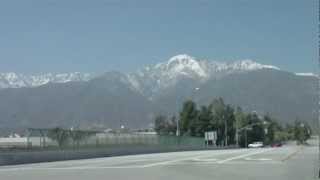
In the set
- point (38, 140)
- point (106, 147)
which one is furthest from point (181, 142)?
point (38, 140)

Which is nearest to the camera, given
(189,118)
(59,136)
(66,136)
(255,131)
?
(59,136)

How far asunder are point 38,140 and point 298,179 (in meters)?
32.7

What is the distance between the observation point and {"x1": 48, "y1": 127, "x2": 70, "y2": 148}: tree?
193 feet

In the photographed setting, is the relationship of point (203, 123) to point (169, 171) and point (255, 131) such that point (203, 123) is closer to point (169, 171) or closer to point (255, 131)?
point (255, 131)

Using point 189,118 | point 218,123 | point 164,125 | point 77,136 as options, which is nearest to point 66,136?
point 77,136

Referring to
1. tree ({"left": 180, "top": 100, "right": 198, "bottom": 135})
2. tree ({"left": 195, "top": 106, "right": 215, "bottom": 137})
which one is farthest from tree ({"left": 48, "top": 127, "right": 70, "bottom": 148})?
tree ({"left": 195, "top": 106, "right": 215, "bottom": 137})

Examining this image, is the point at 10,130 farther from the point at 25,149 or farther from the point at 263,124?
the point at 263,124

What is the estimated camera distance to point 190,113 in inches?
6088

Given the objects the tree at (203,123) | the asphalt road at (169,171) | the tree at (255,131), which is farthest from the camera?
the tree at (255,131)

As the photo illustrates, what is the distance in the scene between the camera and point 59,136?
195 feet

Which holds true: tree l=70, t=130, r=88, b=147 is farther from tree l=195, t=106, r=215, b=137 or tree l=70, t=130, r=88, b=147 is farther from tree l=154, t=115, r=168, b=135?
tree l=154, t=115, r=168, b=135

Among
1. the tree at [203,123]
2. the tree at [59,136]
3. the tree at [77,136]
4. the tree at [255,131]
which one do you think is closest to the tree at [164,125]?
the tree at [203,123]

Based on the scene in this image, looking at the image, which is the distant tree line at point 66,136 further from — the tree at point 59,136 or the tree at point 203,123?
the tree at point 203,123

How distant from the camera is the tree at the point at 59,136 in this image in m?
58.8
